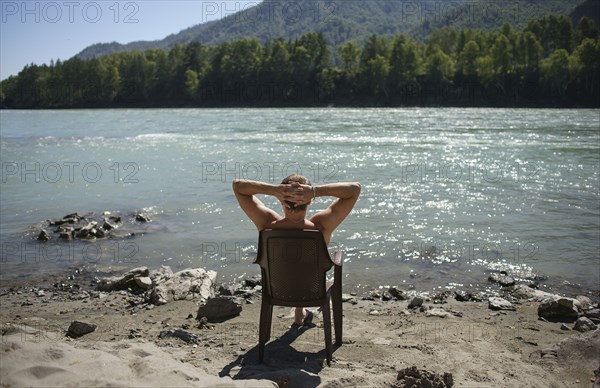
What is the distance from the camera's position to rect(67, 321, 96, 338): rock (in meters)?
6.14

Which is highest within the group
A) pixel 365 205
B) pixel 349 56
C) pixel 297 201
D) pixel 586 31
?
pixel 586 31

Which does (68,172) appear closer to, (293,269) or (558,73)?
(293,269)

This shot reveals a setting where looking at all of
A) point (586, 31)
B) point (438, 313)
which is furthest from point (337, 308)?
point (586, 31)

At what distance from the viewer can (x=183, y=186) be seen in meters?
18.4

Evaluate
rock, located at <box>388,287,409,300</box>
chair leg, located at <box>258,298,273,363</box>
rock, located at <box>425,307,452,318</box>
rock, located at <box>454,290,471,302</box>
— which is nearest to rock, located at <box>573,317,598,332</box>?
rock, located at <box>425,307,452,318</box>

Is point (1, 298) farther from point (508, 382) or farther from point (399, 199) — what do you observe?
point (399, 199)

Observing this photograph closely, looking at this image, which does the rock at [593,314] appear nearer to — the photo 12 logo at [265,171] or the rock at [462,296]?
the rock at [462,296]

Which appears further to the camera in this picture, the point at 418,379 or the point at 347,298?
the point at 347,298

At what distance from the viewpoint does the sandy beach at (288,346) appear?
4215 mm

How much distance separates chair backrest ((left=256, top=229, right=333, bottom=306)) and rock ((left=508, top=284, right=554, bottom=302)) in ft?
13.5

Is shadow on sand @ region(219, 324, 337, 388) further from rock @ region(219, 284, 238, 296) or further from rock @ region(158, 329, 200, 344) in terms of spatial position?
rock @ region(219, 284, 238, 296)

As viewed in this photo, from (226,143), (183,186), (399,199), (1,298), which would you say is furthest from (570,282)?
(226,143)

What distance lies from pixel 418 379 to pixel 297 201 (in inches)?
74.0

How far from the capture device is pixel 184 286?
790cm
